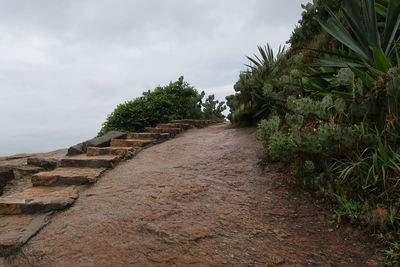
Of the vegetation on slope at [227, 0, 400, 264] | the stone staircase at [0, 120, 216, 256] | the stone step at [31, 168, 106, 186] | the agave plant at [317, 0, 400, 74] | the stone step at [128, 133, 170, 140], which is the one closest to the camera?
the vegetation on slope at [227, 0, 400, 264]

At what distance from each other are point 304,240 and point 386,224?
2.06ft

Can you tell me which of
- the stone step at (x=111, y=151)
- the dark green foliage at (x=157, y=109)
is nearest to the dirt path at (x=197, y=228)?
the stone step at (x=111, y=151)

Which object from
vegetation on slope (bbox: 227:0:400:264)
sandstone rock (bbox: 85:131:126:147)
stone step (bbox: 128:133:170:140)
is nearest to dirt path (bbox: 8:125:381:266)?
vegetation on slope (bbox: 227:0:400:264)

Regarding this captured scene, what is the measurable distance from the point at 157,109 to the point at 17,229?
5.55m

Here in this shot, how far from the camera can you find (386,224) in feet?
6.42

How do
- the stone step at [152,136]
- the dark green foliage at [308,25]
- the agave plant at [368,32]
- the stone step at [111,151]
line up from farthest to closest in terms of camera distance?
the dark green foliage at [308,25] < the stone step at [152,136] < the stone step at [111,151] < the agave plant at [368,32]

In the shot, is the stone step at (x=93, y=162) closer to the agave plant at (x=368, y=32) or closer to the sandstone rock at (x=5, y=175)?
the sandstone rock at (x=5, y=175)

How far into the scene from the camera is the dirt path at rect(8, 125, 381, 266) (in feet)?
6.10

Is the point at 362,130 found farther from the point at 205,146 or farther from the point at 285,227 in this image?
the point at 205,146

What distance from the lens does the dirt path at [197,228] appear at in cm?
186

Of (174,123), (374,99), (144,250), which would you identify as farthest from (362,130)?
(174,123)

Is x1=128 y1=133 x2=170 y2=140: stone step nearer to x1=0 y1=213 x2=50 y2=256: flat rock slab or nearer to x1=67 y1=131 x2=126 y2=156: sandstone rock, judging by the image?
x1=67 y1=131 x2=126 y2=156: sandstone rock

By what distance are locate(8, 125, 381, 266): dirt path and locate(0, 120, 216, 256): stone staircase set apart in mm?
139

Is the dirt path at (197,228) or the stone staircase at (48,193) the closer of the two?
the dirt path at (197,228)
